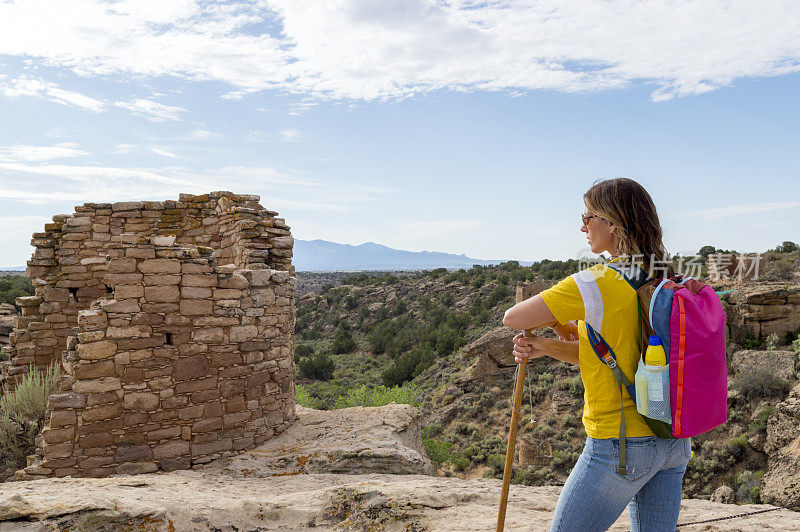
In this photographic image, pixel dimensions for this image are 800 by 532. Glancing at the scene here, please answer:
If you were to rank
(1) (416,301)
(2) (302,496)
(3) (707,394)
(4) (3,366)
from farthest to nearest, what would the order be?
(1) (416,301) → (4) (3,366) → (2) (302,496) → (3) (707,394)

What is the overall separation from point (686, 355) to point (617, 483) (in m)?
0.58

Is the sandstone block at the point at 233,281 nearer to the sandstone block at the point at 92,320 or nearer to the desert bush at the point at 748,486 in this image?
the sandstone block at the point at 92,320

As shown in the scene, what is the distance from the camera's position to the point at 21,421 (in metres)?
6.41

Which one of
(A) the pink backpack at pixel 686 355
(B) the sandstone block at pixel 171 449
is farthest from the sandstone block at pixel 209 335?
(A) the pink backpack at pixel 686 355

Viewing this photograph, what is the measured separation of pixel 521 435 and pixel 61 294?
15549mm

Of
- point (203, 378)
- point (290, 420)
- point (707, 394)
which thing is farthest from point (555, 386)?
point (707, 394)

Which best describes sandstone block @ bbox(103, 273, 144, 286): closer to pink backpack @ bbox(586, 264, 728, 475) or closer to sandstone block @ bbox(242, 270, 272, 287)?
sandstone block @ bbox(242, 270, 272, 287)

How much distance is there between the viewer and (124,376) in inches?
223

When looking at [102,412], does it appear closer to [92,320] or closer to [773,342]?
[92,320]

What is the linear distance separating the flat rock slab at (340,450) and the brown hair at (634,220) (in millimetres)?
4499

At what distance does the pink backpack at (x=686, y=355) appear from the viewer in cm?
187

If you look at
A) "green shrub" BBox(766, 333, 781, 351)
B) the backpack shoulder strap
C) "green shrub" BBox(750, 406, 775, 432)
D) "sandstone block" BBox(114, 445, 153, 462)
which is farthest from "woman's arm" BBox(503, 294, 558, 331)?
"green shrub" BBox(766, 333, 781, 351)

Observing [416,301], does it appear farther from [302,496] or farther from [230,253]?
[302,496]

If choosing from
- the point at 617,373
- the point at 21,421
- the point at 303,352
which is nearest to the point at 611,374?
the point at 617,373
